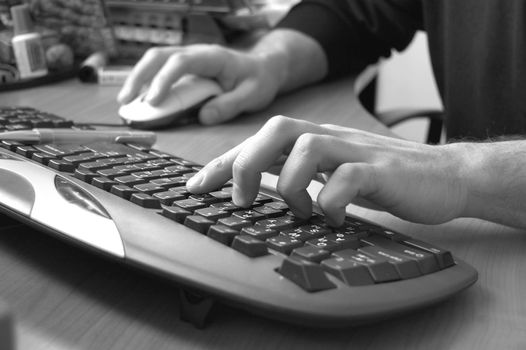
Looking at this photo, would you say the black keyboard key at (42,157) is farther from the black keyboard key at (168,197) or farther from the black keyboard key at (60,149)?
the black keyboard key at (168,197)

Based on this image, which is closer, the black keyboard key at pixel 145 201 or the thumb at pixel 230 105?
the black keyboard key at pixel 145 201

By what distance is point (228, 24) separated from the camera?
136cm

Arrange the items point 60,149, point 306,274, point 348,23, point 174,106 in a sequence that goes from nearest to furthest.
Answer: point 306,274, point 60,149, point 174,106, point 348,23

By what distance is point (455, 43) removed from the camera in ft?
3.59

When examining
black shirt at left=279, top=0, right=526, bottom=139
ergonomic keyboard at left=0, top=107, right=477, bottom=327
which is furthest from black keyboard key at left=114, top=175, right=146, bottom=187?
black shirt at left=279, top=0, right=526, bottom=139

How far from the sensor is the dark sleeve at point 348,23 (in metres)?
1.18

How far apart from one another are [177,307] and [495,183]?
0.99 ft

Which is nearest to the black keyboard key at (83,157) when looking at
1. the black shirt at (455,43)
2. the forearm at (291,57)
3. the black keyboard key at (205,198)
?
the black keyboard key at (205,198)

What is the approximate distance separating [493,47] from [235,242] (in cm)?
73

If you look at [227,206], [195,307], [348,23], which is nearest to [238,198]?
[227,206]

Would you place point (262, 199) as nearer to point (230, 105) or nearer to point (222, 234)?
point (222, 234)

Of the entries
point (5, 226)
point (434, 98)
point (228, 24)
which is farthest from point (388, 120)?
point (434, 98)

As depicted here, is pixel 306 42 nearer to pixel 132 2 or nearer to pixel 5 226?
pixel 132 2

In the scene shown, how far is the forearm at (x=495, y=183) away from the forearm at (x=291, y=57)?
45 cm
